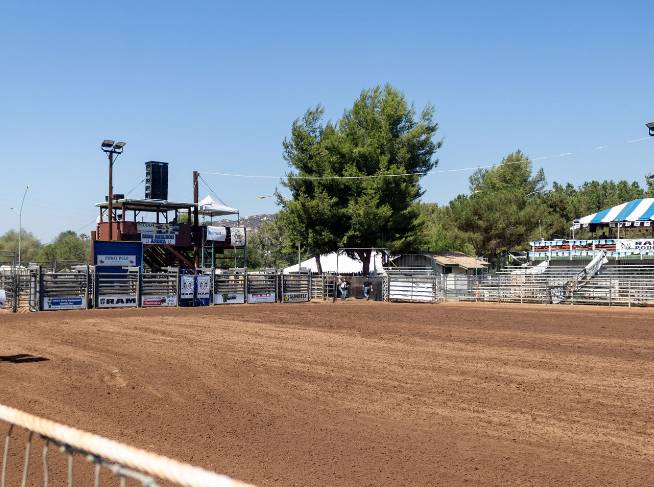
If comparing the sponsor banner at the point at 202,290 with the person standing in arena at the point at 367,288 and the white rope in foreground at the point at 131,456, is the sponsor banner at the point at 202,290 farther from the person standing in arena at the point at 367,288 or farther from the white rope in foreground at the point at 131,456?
the white rope in foreground at the point at 131,456

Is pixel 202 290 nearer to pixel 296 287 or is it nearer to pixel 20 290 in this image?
pixel 296 287

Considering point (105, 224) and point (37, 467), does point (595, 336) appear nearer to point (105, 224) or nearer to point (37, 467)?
point (37, 467)

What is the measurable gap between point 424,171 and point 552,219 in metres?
21.8

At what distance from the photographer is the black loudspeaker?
183 feet

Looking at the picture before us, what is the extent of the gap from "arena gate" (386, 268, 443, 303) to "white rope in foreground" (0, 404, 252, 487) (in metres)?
45.0

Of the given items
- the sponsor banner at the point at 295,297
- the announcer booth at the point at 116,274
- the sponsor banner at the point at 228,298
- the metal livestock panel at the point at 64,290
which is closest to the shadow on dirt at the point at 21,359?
the metal livestock panel at the point at 64,290

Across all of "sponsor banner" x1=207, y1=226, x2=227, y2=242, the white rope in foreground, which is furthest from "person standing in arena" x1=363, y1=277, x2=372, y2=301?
the white rope in foreground

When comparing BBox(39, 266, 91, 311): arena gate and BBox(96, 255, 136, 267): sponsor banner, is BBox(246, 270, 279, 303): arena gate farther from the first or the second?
BBox(39, 266, 91, 311): arena gate

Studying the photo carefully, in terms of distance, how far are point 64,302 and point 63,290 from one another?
0.58 metres

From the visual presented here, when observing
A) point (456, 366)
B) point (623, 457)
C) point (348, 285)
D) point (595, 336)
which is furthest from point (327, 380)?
point (348, 285)

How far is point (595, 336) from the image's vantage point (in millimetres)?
21359

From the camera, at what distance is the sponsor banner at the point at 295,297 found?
147 ft

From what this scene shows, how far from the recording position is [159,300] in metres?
37.1

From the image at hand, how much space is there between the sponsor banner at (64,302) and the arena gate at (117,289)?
0.81 metres
